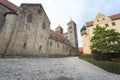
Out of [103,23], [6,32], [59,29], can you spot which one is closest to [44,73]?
[6,32]

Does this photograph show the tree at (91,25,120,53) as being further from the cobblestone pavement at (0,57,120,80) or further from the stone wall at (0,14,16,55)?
the stone wall at (0,14,16,55)

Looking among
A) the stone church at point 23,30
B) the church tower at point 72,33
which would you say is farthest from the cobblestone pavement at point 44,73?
the church tower at point 72,33

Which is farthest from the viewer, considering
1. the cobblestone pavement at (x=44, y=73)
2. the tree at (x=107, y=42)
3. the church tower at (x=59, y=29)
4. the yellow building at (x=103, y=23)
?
the church tower at (x=59, y=29)

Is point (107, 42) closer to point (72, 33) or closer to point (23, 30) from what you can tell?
point (23, 30)

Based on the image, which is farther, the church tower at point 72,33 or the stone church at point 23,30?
the church tower at point 72,33

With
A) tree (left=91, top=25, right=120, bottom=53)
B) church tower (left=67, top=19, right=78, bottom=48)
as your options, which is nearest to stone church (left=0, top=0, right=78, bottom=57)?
tree (left=91, top=25, right=120, bottom=53)

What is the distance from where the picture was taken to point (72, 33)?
55.8 m

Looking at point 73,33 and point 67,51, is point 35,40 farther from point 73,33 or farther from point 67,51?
point 73,33

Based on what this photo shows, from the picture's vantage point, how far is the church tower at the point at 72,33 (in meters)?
54.3

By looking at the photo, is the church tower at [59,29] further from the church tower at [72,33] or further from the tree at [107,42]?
the tree at [107,42]

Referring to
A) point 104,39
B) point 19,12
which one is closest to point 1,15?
point 19,12

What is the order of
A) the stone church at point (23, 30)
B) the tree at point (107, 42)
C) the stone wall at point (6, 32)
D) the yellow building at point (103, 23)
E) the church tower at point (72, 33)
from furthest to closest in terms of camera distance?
A: the church tower at point (72, 33)
the yellow building at point (103, 23)
the stone church at point (23, 30)
the tree at point (107, 42)
the stone wall at point (6, 32)

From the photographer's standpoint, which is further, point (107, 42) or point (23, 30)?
point (23, 30)

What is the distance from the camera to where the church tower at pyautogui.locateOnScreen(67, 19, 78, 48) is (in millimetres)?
54312
